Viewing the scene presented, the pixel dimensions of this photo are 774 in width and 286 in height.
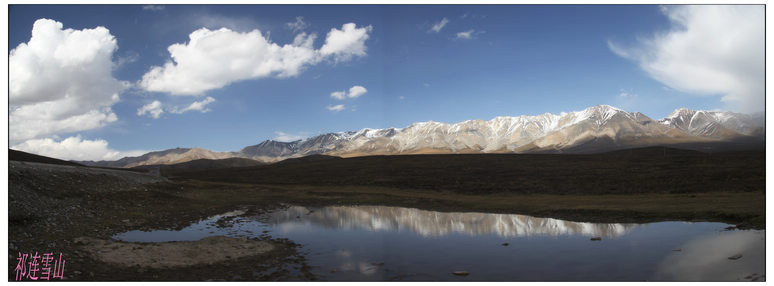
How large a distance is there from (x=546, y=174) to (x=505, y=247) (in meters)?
47.2

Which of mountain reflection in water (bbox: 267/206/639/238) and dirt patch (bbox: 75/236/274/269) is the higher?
dirt patch (bbox: 75/236/274/269)

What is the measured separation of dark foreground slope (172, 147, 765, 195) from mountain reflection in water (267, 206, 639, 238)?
21806 millimetres

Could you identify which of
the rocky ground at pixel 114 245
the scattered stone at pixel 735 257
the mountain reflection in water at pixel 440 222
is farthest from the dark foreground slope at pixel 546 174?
the rocky ground at pixel 114 245

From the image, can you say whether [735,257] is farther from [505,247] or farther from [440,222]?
→ [440,222]

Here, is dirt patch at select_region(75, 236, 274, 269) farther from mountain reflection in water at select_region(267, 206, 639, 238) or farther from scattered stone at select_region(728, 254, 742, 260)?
scattered stone at select_region(728, 254, 742, 260)

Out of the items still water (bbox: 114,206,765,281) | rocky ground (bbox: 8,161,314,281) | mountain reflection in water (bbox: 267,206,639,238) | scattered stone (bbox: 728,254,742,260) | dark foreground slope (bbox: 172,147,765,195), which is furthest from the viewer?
dark foreground slope (bbox: 172,147,765,195)

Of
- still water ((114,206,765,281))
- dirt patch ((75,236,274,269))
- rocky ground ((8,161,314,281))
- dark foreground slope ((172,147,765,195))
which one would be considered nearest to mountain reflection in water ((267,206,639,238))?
still water ((114,206,765,281))

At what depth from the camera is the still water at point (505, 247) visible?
14.6 m

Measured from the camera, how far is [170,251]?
17.2 m

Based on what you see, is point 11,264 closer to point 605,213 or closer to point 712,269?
point 712,269

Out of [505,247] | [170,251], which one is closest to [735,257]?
[505,247]

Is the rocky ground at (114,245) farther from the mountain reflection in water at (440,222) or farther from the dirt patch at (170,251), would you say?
the mountain reflection in water at (440,222)

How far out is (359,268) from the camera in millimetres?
15547

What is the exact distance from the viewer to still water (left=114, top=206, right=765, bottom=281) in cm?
1462
